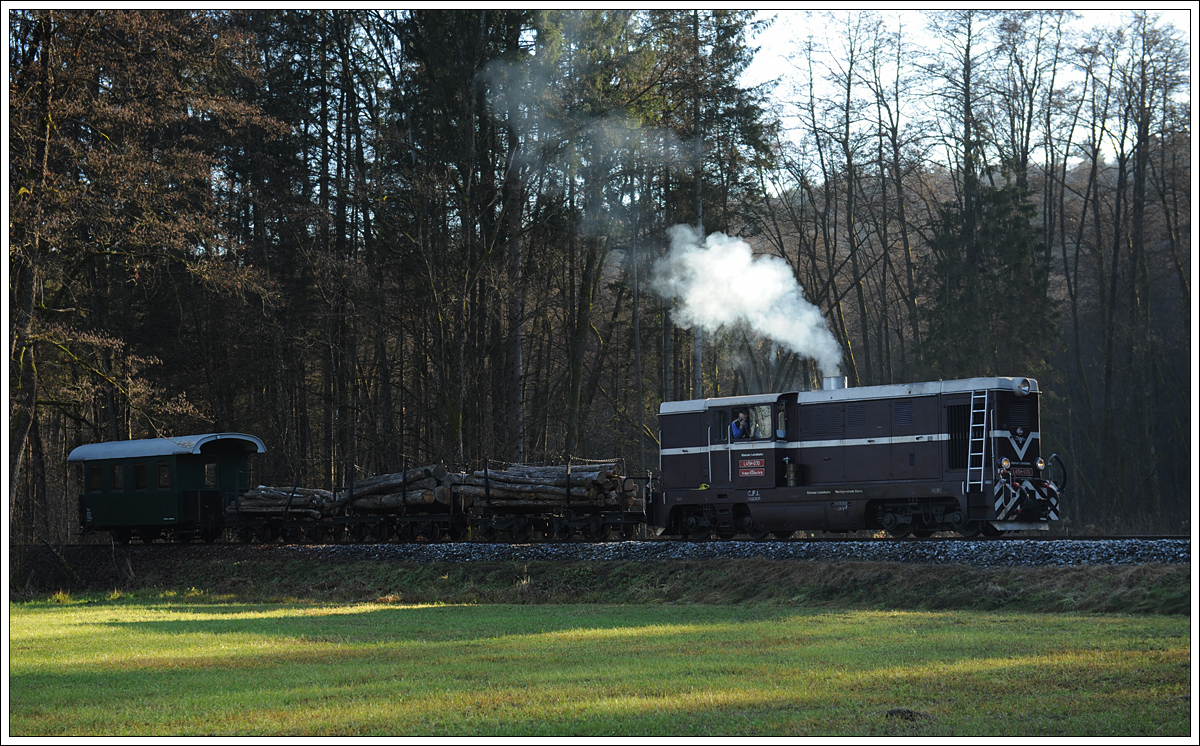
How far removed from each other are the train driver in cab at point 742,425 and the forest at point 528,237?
4045mm

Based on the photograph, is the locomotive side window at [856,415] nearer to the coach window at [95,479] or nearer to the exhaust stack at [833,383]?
the exhaust stack at [833,383]

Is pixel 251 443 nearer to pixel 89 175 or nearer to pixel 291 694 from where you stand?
pixel 89 175

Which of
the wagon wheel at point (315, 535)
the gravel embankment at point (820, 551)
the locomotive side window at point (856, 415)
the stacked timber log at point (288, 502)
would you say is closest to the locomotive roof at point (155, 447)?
the stacked timber log at point (288, 502)

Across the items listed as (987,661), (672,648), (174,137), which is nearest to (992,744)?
(987,661)

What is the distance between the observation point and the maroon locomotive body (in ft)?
61.6

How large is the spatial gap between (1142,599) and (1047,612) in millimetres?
1171

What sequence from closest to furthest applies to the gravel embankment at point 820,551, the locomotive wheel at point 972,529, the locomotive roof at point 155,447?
the gravel embankment at point 820,551 → the locomotive wheel at point 972,529 → the locomotive roof at point 155,447

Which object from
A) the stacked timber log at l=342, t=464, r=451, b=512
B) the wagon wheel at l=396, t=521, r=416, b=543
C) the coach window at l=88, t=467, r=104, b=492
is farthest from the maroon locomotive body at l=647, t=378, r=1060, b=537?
the coach window at l=88, t=467, r=104, b=492

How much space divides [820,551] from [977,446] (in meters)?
3.19

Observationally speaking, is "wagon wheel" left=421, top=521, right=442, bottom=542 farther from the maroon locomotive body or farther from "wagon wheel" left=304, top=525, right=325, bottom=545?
the maroon locomotive body

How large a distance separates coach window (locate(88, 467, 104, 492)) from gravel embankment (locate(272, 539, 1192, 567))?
760cm

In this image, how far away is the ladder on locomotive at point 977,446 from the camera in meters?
18.5

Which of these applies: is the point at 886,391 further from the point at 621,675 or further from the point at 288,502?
the point at 288,502

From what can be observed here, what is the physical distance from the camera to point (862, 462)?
19.9m
